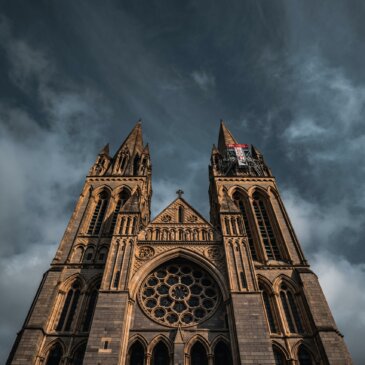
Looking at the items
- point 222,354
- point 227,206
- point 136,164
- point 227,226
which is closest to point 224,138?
point 136,164

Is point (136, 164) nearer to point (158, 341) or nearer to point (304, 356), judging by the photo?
point (158, 341)

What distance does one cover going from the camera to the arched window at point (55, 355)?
14047 mm

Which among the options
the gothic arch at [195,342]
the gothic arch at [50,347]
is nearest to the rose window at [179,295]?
the gothic arch at [195,342]

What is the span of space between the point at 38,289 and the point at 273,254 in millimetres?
14042

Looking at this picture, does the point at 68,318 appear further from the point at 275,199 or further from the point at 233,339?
the point at 275,199

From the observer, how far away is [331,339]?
14227 mm

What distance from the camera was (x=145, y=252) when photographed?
18.0 metres

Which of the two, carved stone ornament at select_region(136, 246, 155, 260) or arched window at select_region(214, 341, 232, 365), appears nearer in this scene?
arched window at select_region(214, 341, 232, 365)

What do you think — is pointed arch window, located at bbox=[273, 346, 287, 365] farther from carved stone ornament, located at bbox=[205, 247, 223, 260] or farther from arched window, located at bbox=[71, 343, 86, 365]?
arched window, located at bbox=[71, 343, 86, 365]

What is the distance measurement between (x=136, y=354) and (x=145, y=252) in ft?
17.8

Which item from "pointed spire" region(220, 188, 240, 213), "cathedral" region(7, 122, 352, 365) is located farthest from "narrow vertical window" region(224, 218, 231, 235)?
"pointed spire" region(220, 188, 240, 213)

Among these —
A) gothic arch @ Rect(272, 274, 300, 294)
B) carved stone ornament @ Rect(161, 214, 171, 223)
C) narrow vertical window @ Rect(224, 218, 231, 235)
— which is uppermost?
carved stone ornament @ Rect(161, 214, 171, 223)

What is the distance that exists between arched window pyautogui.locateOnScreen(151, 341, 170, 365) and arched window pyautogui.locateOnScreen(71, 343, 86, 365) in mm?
3349

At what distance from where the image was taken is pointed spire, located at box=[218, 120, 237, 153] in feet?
113
